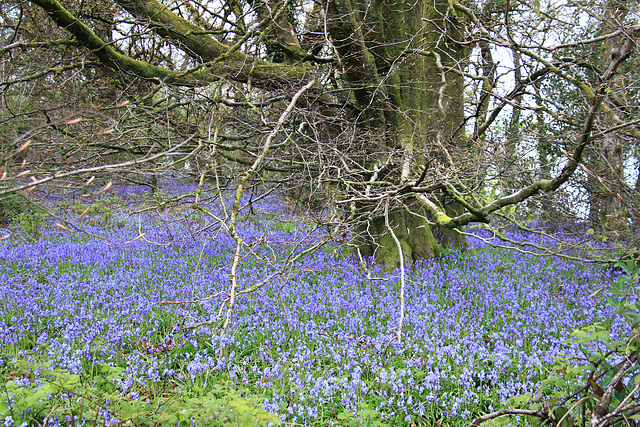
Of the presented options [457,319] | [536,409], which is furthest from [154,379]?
[457,319]

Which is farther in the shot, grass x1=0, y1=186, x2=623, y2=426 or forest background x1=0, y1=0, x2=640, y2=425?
forest background x1=0, y1=0, x2=640, y2=425

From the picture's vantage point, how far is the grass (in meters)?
2.62

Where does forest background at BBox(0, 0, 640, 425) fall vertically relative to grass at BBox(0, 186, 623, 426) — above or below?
above

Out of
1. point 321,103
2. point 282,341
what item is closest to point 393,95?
point 321,103

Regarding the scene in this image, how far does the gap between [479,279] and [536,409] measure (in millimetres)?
4256

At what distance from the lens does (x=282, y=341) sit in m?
4.09

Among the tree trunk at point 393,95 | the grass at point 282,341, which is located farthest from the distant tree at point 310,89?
the grass at point 282,341

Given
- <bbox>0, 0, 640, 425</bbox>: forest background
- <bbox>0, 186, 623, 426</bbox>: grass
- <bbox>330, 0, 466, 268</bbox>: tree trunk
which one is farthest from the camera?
<bbox>330, 0, 466, 268</bbox>: tree trunk

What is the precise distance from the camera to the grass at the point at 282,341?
103 inches

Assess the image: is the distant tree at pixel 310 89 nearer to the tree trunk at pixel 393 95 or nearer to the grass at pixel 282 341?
the tree trunk at pixel 393 95

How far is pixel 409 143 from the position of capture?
600 cm

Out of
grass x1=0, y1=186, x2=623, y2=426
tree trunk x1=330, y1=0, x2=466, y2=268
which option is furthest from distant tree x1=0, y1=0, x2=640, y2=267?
grass x1=0, y1=186, x2=623, y2=426

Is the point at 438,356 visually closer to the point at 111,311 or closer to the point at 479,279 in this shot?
the point at 479,279

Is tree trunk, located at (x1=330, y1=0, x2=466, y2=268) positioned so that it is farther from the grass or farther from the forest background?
the grass
